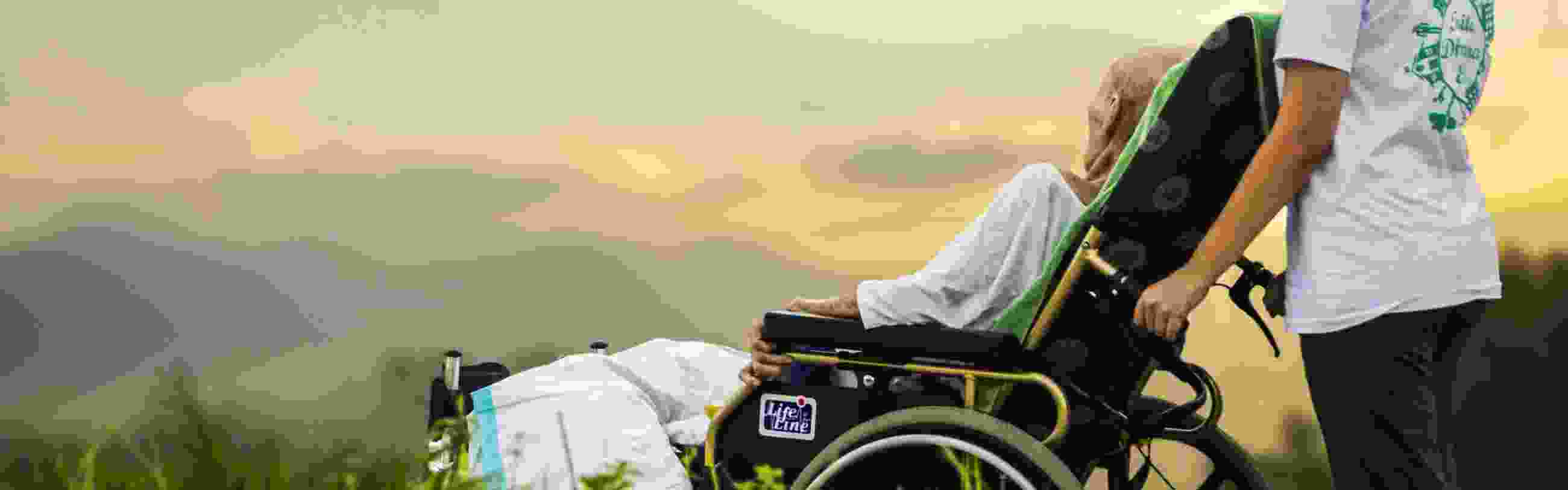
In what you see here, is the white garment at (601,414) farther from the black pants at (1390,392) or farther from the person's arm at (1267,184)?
the black pants at (1390,392)

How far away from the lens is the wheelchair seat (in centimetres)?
238

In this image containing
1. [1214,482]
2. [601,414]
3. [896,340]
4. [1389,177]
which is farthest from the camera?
[601,414]

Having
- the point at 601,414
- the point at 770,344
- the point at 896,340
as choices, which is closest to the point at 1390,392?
the point at 896,340

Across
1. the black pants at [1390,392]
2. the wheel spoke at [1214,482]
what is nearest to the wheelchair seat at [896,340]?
the black pants at [1390,392]

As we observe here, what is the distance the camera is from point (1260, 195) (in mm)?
1899

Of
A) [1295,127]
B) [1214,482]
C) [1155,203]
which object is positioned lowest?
[1214,482]

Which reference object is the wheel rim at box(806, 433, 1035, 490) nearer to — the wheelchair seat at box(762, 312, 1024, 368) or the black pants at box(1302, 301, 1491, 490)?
the wheelchair seat at box(762, 312, 1024, 368)

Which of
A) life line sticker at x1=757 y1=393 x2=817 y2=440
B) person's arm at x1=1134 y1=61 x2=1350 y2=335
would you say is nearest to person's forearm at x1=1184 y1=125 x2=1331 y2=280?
person's arm at x1=1134 y1=61 x2=1350 y2=335

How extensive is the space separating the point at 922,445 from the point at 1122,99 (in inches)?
31.2

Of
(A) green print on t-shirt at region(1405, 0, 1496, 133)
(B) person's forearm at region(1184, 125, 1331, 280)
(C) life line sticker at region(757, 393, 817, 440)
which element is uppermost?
(A) green print on t-shirt at region(1405, 0, 1496, 133)

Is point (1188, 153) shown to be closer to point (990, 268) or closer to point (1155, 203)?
point (1155, 203)

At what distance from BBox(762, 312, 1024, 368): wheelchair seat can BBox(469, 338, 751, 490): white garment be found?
0.68m

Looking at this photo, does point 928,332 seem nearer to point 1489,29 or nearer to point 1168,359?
point 1168,359

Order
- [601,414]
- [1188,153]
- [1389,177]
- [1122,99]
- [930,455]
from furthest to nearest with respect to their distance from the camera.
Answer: [601,414] → [1122,99] → [930,455] → [1188,153] → [1389,177]
